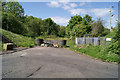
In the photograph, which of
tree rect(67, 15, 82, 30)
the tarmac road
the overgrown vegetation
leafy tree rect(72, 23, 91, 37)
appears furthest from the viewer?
tree rect(67, 15, 82, 30)

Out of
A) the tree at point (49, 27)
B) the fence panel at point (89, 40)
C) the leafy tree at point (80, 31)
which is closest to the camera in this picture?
the fence panel at point (89, 40)

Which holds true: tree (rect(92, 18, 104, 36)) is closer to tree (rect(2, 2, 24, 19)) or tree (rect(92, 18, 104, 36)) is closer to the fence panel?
the fence panel

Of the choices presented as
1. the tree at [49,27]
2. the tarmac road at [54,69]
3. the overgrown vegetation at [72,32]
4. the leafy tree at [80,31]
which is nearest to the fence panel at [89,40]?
the overgrown vegetation at [72,32]

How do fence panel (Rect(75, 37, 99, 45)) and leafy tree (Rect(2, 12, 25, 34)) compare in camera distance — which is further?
leafy tree (Rect(2, 12, 25, 34))

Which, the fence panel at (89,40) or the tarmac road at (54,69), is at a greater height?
the fence panel at (89,40)

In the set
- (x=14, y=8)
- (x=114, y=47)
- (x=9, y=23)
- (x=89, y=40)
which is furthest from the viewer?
(x=14, y=8)

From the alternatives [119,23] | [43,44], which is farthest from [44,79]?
[43,44]

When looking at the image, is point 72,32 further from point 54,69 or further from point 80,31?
point 54,69

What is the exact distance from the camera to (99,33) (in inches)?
1308

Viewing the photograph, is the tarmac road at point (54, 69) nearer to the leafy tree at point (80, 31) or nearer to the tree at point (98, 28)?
the leafy tree at point (80, 31)

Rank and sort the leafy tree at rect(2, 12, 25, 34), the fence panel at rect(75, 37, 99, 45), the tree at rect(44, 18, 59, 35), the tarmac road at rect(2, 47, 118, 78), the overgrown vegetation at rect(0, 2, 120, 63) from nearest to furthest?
the tarmac road at rect(2, 47, 118, 78), the overgrown vegetation at rect(0, 2, 120, 63), the fence panel at rect(75, 37, 99, 45), the leafy tree at rect(2, 12, 25, 34), the tree at rect(44, 18, 59, 35)

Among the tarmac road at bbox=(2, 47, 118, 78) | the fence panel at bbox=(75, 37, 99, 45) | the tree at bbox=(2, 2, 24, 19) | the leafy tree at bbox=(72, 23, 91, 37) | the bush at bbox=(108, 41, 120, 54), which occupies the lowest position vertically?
the tarmac road at bbox=(2, 47, 118, 78)

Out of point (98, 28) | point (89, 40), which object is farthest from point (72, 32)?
point (89, 40)

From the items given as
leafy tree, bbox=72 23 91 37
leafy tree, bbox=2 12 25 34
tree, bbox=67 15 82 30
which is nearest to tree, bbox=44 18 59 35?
tree, bbox=67 15 82 30
